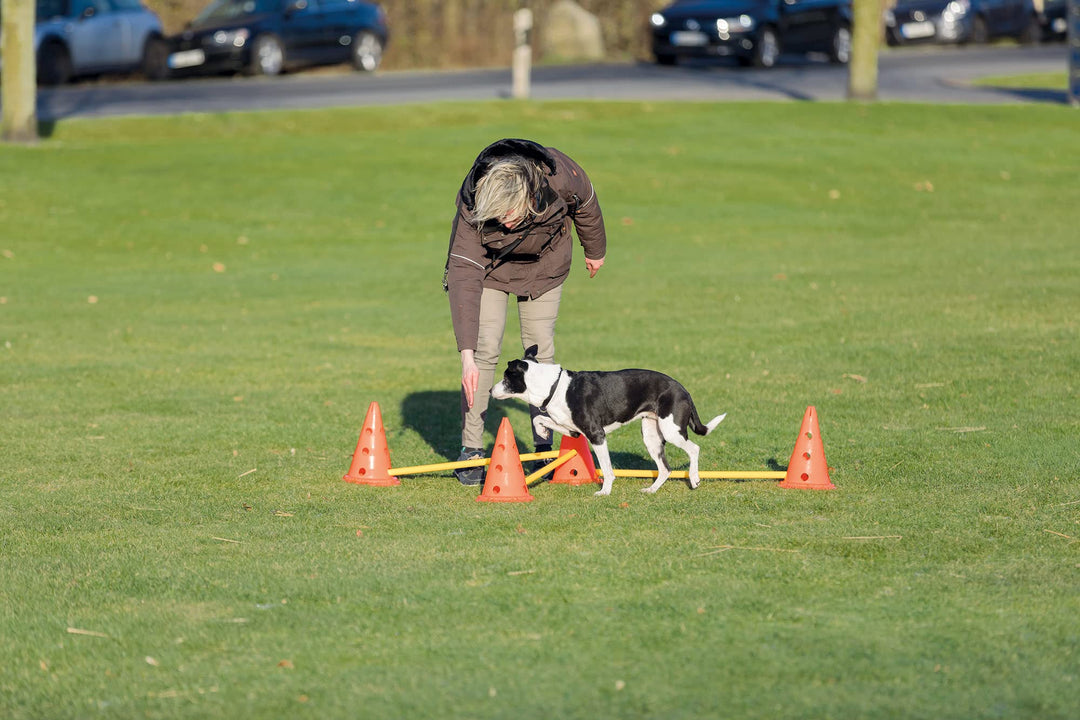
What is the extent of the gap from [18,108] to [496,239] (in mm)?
18299

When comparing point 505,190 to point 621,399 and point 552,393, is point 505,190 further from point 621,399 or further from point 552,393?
point 621,399

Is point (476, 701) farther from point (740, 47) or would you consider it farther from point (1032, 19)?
point (1032, 19)

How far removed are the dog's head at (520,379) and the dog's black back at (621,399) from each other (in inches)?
6.8

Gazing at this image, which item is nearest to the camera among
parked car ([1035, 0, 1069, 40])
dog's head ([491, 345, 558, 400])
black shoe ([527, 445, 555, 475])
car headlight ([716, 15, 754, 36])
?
dog's head ([491, 345, 558, 400])

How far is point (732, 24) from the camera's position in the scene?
3425 cm

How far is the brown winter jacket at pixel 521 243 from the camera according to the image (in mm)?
7219

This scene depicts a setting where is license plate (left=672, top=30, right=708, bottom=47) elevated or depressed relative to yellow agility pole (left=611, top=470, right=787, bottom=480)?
Answer: elevated

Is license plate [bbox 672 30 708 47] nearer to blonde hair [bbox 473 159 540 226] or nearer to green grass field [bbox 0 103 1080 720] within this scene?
green grass field [bbox 0 103 1080 720]

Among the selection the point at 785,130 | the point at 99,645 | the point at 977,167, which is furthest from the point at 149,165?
the point at 99,645

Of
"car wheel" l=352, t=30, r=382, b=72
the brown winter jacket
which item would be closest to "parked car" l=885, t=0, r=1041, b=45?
"car wheel" l=352, t=30, r=382, b=72

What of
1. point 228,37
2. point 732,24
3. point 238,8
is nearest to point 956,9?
point 732,24

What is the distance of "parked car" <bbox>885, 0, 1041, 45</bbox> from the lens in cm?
4212

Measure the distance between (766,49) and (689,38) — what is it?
78.8 inches

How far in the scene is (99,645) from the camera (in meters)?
5.29
